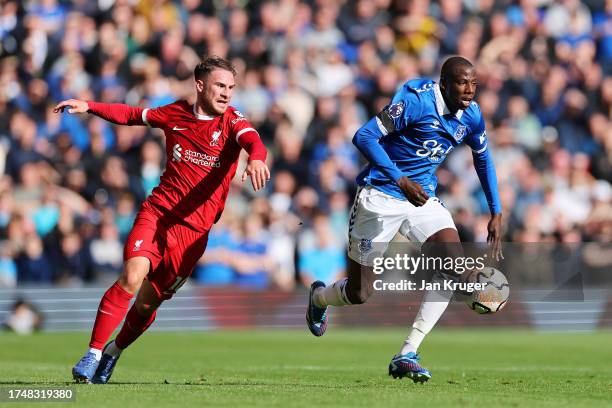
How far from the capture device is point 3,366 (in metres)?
12.8

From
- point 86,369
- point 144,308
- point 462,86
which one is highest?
point 462,86

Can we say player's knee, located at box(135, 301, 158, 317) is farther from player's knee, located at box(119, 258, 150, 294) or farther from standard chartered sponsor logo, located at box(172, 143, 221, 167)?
standard chartered sponsor logo, located at box(172, 143, 221, 167)

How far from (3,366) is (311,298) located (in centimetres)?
338

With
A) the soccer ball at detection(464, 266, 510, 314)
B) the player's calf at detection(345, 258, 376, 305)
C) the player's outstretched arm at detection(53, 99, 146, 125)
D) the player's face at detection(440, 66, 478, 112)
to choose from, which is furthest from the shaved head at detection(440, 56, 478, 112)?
the player's outstretched arm at detection(53, 99, 146, 125)

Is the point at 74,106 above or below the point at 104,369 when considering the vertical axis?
above

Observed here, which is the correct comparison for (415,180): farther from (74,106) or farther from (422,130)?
(74,106)

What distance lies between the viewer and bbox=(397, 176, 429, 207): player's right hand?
10.3 m

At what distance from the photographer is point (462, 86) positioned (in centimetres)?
1065

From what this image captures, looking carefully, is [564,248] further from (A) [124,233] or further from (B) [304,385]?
(B) [304,385]

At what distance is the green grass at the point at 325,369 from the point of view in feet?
30.1

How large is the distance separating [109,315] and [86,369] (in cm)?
51

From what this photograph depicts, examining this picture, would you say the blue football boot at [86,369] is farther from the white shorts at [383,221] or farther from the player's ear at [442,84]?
the player's ear at [442,84]

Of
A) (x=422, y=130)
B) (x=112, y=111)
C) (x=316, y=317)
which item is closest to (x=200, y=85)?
(x=112, y=111)

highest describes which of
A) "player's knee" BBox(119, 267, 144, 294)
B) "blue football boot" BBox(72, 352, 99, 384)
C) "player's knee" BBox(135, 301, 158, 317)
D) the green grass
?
"player's knee" BBox(119, 267, 144, 294)
